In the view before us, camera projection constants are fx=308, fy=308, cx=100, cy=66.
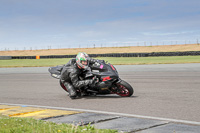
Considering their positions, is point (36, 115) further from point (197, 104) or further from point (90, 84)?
point (197, 104)

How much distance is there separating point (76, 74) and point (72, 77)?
0.50ft

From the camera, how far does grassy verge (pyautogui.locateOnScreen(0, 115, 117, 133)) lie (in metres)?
4.71

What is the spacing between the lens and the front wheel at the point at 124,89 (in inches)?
345

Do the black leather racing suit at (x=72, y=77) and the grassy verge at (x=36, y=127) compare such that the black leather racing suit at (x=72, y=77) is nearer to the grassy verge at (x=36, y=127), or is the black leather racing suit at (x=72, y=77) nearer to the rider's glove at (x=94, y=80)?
the rider's glove at (x=94, y=80)

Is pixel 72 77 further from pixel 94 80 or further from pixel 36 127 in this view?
pixel 36 127

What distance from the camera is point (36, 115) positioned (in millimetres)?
6559

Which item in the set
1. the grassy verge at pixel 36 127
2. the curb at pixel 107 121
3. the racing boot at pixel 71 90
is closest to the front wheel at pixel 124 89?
the racing boot at pixel 71 90

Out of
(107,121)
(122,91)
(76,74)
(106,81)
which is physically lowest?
(107,121)

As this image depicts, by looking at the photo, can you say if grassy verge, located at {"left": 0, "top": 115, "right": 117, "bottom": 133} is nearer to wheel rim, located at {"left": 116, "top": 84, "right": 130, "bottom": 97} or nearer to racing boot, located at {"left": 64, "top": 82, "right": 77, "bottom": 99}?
racing boot, located at {"left": 64, "top": 82, "right": 77, "bottom": 99}

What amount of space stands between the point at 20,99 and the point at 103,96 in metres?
2.54

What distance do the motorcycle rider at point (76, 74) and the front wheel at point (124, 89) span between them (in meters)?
0.72

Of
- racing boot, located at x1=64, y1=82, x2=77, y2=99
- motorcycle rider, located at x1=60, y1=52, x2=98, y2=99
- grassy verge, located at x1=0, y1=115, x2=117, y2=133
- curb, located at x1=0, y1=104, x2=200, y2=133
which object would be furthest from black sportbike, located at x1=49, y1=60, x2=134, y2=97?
grassy verge, located at x1=0, y1=115, x2=117, y2=133

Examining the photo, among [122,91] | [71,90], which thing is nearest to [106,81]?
[122,91]

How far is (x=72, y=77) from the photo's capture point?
360 inches
